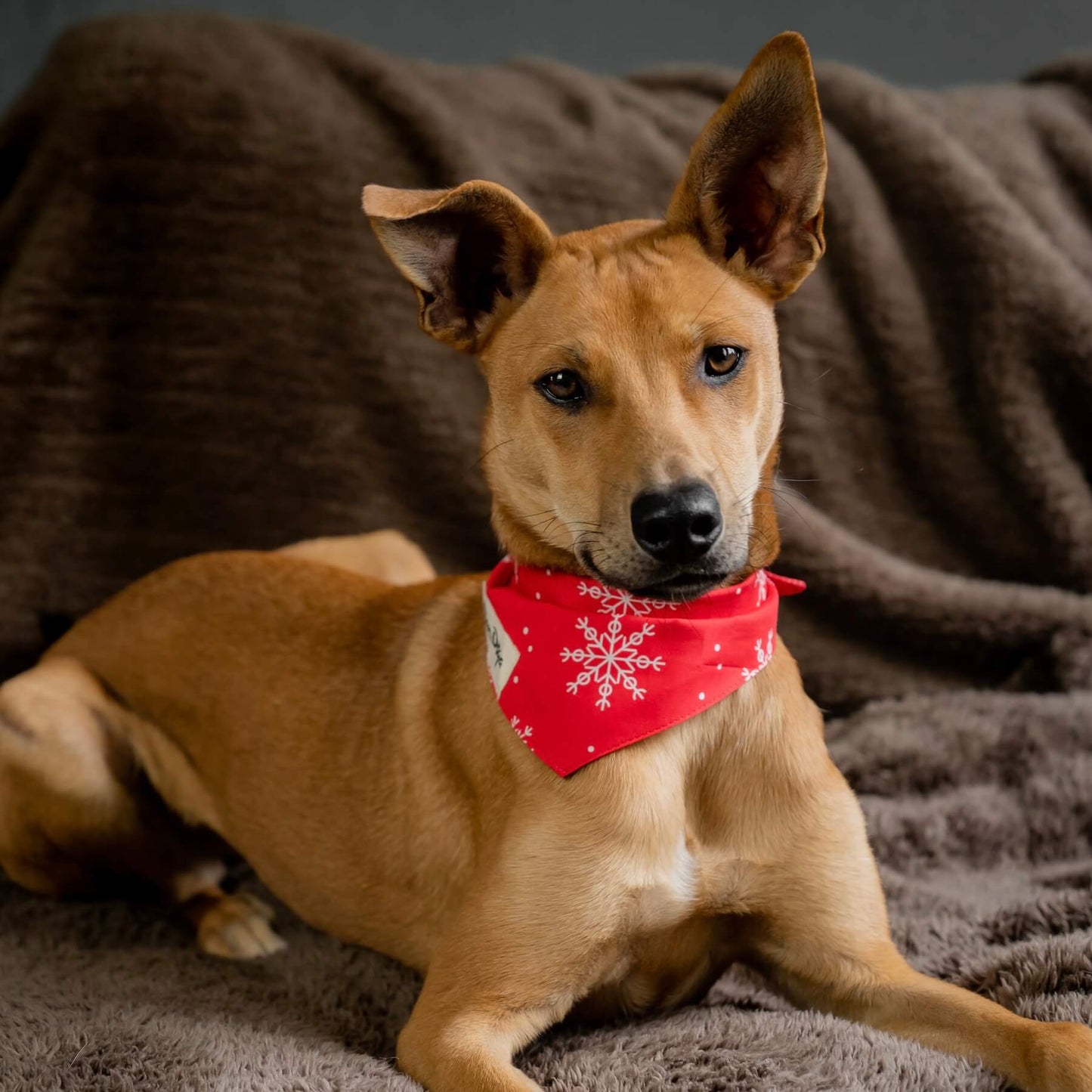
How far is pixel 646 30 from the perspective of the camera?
16.6 feet

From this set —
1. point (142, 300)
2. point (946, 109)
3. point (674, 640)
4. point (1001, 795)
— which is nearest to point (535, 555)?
point (674, 640)

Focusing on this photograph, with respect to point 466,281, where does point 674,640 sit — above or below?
below

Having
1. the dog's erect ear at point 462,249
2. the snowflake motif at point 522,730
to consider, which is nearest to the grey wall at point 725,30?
the dog's erect ear at point 462,249

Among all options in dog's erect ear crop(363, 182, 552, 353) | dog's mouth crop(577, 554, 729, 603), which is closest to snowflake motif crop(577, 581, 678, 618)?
dog's mouth crop(577, 554, 729, 603)

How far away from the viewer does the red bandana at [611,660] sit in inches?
86.2

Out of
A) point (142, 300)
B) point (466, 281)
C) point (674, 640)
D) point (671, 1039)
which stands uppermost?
point (466, 281)

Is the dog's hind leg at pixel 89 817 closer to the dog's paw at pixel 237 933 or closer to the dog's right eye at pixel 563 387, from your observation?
the dog's paw at pixel 237 933

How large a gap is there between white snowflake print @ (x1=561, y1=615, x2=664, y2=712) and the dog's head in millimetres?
145

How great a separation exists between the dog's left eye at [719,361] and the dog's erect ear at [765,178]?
0.26m

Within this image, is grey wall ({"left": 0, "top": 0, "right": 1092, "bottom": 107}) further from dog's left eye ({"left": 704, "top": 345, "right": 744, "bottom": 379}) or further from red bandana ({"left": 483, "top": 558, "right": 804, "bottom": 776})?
red bandana ({"left": 483, "top": 558, "right": 804, "bottom": 776})

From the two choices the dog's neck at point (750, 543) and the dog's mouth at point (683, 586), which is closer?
the dog's mouth at point (683, 586)

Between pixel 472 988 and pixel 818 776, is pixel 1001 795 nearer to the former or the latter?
pixel 818 776

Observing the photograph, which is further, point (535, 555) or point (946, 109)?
point (946, 109)

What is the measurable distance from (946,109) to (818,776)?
10.3 ft
